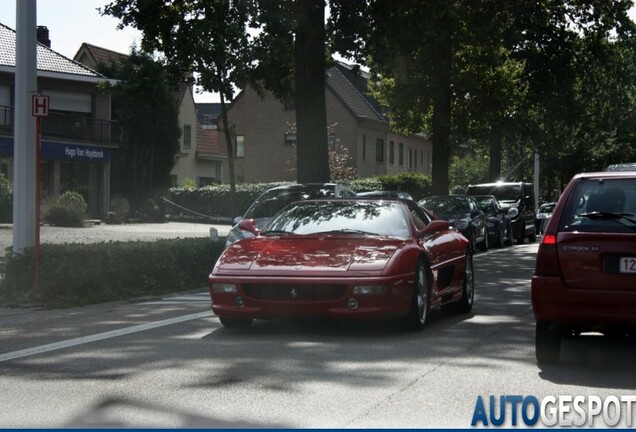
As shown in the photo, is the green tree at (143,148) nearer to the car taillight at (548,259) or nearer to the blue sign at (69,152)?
the blue sign at (69,152)

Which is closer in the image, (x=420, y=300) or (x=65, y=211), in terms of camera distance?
(x=420, y=300)

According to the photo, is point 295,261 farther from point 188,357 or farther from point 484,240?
point 484,240

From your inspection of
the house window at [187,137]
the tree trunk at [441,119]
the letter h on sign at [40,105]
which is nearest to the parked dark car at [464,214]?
the tree trunk at [441,119]

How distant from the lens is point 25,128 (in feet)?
44.9

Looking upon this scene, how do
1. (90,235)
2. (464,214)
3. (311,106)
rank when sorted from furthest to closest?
(90,235) < (464,214) < (311,106)

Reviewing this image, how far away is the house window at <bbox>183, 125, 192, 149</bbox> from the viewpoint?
205 ft

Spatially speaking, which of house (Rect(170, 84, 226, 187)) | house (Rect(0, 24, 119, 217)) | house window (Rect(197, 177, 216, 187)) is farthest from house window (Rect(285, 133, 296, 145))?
house (Rect(0, 24, 119, 217))

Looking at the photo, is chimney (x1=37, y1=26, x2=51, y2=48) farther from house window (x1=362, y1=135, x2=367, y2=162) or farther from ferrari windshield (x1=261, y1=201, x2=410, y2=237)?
ferrari windshield (x1=261, y1=201, x2=410, y2=237)

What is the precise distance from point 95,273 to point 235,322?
4.08 meters

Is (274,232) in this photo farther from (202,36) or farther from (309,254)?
(202,36)

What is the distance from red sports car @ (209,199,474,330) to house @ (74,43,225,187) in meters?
47.4

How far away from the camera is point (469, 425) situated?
19.3ft

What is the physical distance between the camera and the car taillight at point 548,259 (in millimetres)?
7820

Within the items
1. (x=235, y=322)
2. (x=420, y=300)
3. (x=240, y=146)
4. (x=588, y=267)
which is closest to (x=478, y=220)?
(x=420, y=300)
